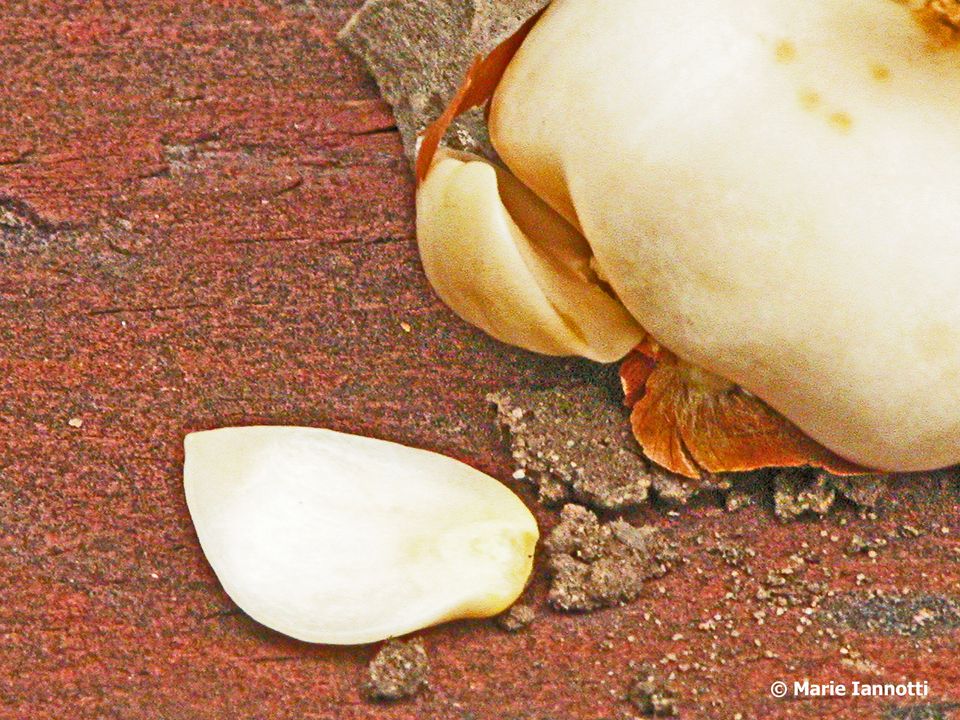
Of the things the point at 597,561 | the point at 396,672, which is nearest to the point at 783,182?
the point at 597,561

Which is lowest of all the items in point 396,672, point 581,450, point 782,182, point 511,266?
point 396,672

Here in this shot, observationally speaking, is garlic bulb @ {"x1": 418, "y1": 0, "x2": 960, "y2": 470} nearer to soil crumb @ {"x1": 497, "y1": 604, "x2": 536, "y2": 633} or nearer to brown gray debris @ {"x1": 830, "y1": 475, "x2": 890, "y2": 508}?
brown gray debris @ {"x1": 830, "y1": 475, "x2": 890, "y2": 508}

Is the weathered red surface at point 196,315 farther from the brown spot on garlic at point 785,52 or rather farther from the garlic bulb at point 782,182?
the brown spot on garlic at point 785,52

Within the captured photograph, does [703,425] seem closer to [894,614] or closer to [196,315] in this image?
[894,614]

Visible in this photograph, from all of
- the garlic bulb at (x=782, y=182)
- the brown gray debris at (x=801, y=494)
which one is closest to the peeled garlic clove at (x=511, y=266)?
the garlic bulb at (x=782, y=182)

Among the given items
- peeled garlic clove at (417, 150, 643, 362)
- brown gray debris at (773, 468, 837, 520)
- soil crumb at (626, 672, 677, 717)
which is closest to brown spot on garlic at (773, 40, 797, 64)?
peeled garlic clove at (417, 150, 643, 362)

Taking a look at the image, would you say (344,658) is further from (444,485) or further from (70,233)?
→ (70,233)
